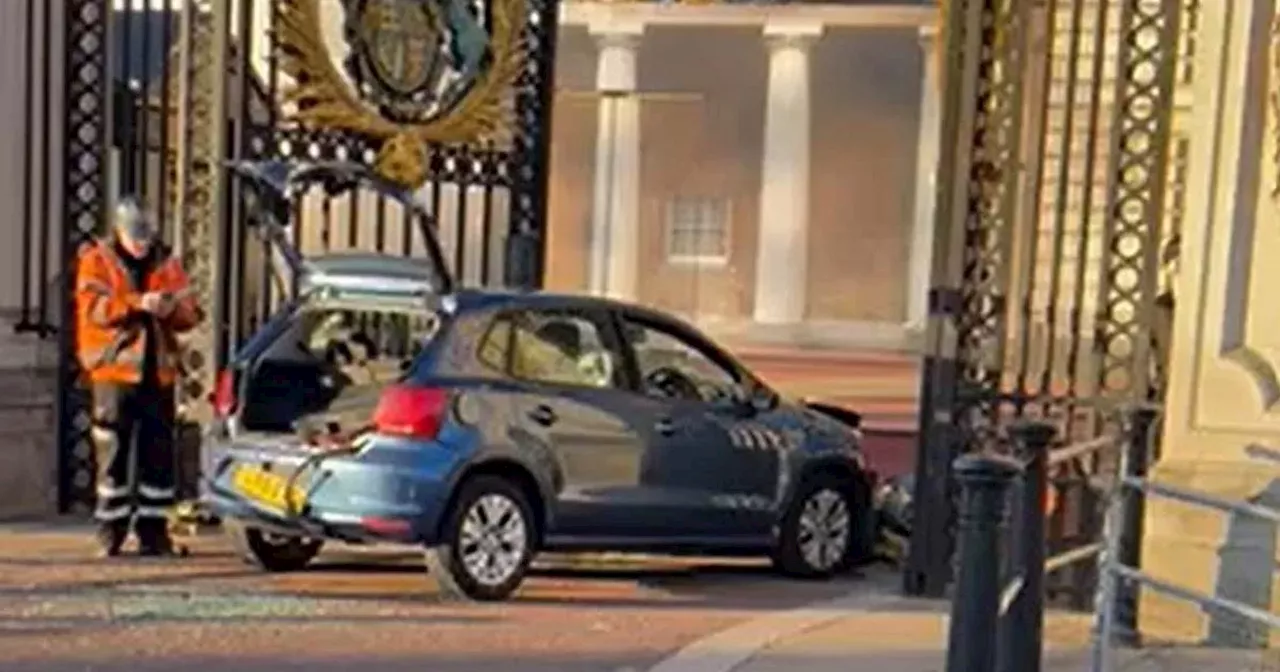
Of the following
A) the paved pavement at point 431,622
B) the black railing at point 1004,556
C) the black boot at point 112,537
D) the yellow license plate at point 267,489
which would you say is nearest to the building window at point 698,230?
the paved pavement at point 431,622

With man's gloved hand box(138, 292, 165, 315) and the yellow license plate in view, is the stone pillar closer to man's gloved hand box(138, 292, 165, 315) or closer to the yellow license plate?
the yellow license plate

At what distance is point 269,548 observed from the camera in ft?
38.3

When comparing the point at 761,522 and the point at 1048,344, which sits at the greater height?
the point at 1048,344

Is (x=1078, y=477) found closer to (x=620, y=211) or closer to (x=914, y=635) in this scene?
(x=914, y=635)

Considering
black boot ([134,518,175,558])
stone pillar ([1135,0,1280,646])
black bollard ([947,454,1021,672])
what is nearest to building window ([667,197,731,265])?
black boot ([134,518,175,558])

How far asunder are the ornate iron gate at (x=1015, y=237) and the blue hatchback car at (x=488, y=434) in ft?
3.75

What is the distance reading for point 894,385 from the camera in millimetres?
32344

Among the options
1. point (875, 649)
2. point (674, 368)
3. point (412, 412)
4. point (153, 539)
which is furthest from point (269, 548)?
point (875, 649)

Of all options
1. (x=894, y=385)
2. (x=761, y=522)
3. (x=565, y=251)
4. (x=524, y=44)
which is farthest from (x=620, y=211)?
(x=761, y=522)

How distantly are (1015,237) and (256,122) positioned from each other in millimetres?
4868

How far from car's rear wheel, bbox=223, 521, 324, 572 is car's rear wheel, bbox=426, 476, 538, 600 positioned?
1028 millimetres

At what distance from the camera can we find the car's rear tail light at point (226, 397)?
11367mm

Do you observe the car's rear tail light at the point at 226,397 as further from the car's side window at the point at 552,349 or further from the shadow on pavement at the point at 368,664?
the shadow on pavement at the point at 368,664

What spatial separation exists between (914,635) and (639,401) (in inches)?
86.8
